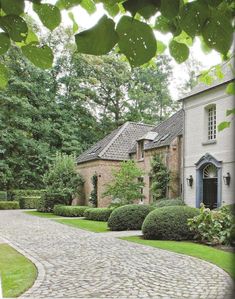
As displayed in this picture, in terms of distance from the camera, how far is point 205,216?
42.8ft

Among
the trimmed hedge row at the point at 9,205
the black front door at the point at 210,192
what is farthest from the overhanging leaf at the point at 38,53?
the trimmed hedge row at the point at 9,205

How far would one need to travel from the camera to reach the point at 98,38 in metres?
1.22

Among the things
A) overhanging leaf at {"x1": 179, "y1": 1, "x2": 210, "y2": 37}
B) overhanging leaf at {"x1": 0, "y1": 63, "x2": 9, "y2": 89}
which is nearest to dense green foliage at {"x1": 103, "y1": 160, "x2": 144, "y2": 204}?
overhanging leaf at {"x1": 0, "y1": 63, "x2": 9, "y2": 89}

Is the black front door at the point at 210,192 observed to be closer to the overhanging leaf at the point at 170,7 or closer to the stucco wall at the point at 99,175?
the stucco wall at the point at 99,175

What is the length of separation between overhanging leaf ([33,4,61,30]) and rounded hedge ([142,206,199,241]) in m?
12.5

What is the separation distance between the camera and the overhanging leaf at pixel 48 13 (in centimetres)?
143

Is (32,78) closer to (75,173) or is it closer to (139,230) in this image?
(75,173)

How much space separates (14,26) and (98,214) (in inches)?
815

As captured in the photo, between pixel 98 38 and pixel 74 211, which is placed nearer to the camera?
pixel 98 38

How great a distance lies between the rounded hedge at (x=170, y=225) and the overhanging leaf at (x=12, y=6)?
12638 mm

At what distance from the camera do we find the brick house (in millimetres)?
23688

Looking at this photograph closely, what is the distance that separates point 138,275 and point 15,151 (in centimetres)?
3210

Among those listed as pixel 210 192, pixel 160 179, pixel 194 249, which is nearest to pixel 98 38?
pixel 194 249

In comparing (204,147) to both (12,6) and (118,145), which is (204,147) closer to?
(118,145)
